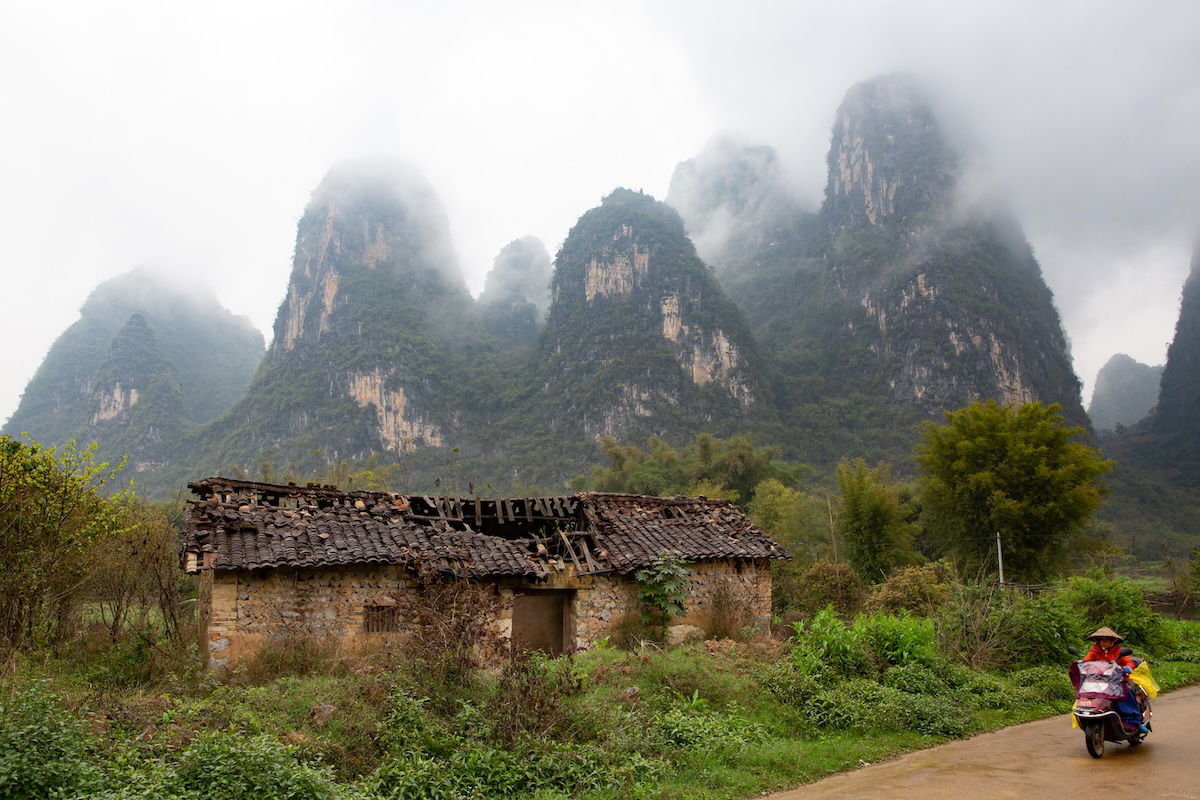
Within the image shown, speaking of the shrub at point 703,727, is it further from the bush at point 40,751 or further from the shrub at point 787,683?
the bush at point 40,751

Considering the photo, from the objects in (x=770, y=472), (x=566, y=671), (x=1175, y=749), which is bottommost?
(x=1175, y=749)

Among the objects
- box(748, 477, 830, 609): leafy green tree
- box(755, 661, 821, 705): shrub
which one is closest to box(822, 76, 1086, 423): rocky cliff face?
box(748, 477, 830, 609): leafy green tree

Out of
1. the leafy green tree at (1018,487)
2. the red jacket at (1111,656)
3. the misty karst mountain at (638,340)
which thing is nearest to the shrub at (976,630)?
the red jacket at (1111,656)

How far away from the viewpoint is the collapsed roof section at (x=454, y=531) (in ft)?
36.1

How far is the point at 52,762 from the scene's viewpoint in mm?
5332

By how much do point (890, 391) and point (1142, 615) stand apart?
272 feet

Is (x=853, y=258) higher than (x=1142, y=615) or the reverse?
higher

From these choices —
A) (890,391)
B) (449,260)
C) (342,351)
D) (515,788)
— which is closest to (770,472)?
(515,788)

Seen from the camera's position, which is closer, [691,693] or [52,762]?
[52,762]

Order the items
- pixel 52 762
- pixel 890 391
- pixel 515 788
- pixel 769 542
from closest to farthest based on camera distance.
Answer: pixel 52 762
pixel 515 788
pixel 769 542
pixel 890 391

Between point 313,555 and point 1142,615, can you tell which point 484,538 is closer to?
point 313,555

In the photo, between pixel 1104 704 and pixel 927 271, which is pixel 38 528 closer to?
pixel 1104 704

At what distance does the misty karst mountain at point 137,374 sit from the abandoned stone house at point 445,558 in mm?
93328

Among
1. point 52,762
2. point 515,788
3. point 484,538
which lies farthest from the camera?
point 484,538
